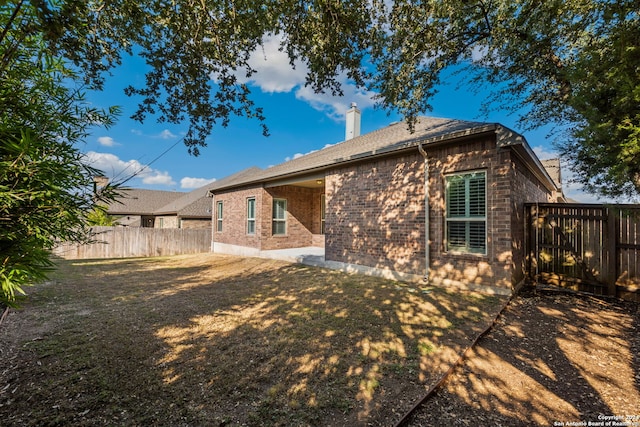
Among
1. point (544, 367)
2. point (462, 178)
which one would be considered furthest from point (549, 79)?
point (544, 367)

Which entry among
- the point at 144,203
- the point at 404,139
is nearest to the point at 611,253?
the point at 404,139

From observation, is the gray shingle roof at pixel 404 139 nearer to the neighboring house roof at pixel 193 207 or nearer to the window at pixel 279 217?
the window at pixel 279 217

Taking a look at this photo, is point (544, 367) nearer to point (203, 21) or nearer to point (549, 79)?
point (203, 21)

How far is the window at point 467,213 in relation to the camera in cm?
595

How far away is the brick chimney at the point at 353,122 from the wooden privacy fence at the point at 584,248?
30.0 ft

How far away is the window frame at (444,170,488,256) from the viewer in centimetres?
592

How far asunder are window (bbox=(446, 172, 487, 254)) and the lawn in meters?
1.18

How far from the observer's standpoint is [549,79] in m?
7.46

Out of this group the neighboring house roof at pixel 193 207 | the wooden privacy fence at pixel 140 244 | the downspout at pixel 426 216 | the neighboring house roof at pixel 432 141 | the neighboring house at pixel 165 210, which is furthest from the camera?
the neighboring house at pixel 165 210

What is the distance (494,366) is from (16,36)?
16.3 feet

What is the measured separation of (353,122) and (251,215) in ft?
23.1

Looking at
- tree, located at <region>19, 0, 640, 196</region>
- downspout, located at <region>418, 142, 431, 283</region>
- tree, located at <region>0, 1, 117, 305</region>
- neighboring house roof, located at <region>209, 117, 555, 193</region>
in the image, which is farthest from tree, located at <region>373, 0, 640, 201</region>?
tree, located at <region>0, 1, 117, 305</region>

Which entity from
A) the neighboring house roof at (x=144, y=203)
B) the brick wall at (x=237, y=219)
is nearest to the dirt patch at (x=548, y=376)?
the brick wall at (x=237, y=219)

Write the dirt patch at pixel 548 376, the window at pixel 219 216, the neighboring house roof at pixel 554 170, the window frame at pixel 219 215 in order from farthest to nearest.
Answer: the window at pixel 219 216
the window frame at pixel 219 215
the neighboring house roof at pixel 554 170
the dirt patch at pixel 548 376
